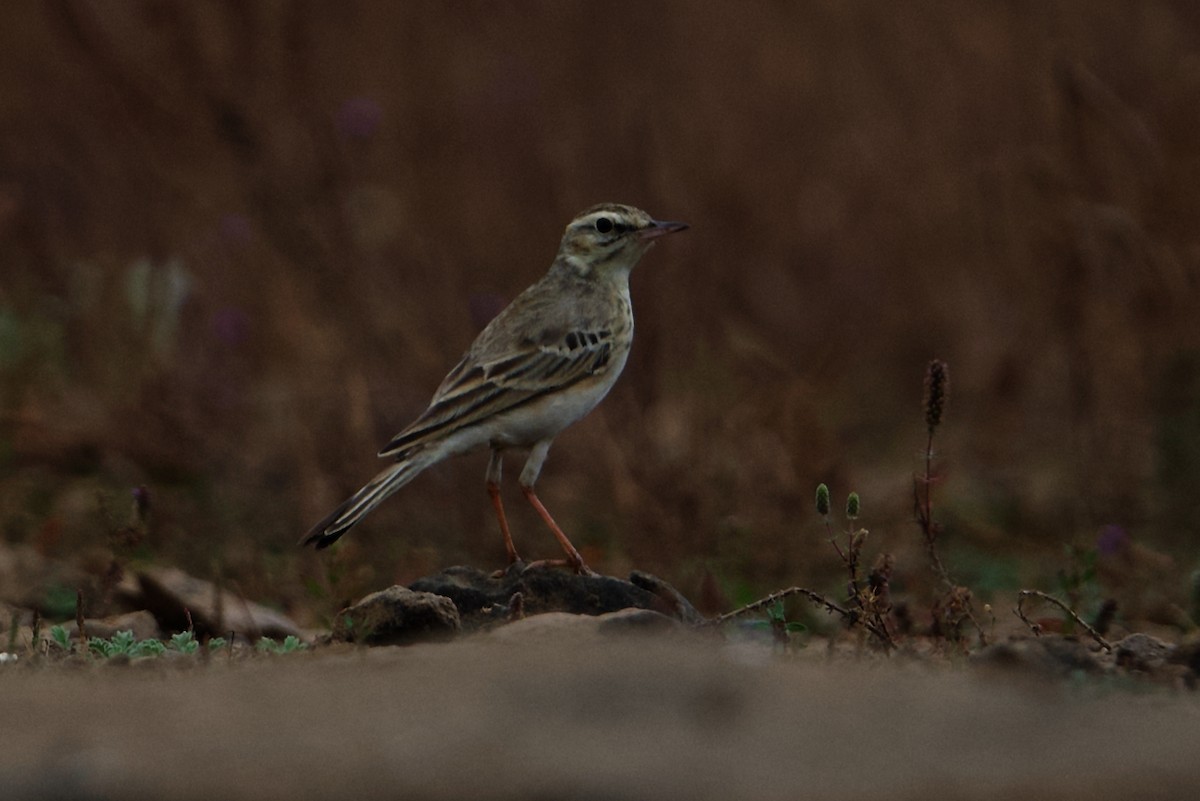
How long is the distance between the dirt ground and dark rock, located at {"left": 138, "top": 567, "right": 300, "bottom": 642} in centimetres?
175

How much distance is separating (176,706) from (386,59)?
30.1ft

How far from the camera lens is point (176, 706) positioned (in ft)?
9.53

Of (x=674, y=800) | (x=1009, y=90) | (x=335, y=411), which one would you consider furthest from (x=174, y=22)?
(x=674, y=800)

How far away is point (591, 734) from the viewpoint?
2627 millimetres

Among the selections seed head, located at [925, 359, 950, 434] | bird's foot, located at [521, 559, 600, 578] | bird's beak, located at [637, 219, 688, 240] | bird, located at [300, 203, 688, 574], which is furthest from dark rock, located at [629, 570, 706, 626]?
bird's beak, located at [637, 219, 688, 240]

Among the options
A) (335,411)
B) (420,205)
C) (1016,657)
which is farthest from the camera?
(420,205)

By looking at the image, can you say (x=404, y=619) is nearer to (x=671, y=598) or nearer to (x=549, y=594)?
(x=549, y=594)

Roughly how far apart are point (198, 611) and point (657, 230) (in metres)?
2.23

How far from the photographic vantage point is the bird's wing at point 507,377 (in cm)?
543

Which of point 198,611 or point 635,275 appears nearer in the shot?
point 198,611

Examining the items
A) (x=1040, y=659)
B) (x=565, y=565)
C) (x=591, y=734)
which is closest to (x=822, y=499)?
(x=1040, y=659)

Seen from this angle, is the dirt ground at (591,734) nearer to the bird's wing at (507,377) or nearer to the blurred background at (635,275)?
the bird's wing at (507,377)

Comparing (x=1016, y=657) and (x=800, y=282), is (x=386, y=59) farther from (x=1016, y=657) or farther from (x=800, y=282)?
(x=1016, y=657)

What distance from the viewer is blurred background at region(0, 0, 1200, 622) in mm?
7246
